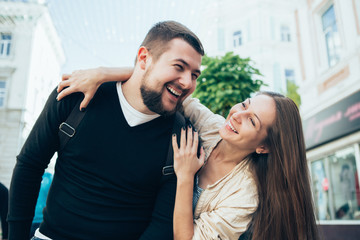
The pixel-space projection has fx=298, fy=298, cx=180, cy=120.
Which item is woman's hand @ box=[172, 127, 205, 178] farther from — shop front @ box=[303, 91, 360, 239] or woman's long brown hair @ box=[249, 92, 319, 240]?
shop front @ box=[303, 91, 360, 239]

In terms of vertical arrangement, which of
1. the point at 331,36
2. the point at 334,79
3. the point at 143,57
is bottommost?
the point at 143,57

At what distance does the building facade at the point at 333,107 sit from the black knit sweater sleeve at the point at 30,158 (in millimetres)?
6856

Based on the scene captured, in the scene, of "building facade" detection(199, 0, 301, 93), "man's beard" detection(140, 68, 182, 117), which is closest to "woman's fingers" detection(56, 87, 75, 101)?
"man's beard" detection(140, 68, 182, 117)

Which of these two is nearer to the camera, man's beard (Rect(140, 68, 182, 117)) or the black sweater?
the black sweater

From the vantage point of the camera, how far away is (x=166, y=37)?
6.76 feet

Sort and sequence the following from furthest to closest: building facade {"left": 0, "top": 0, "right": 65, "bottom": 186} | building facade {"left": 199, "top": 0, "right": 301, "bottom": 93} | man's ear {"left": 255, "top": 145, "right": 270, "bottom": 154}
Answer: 1. building facade {"left": 199, "top": 0, "right": 301, "bottom": 93}
2. building facade {"left": 0, "top": 0, "right": 65, "bottom": 186}
3. man's ear {"left": 255, "top": 145, "right": 270, "bottom": 154}

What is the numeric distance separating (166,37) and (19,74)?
18.8 metres

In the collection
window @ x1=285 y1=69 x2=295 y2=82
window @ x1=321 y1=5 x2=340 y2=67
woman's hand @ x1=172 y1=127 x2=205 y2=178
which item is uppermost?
window @ x1=285 y1=69 x2=295 y2=82

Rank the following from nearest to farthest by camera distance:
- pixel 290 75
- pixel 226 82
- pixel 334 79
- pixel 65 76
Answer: pixel 65 76 < pixel 226 82 < pixel 334 79 < pixel 290 75

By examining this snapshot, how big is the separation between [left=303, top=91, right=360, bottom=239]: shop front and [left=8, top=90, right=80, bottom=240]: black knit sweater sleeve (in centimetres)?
683

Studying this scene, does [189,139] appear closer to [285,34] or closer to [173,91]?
[173,91]

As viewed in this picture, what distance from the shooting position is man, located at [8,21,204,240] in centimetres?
187

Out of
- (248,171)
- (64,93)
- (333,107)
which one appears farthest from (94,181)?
(333,107)

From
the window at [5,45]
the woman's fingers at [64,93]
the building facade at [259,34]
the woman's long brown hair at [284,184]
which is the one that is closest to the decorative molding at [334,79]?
A: the woman's long brown hair at [284,184]
